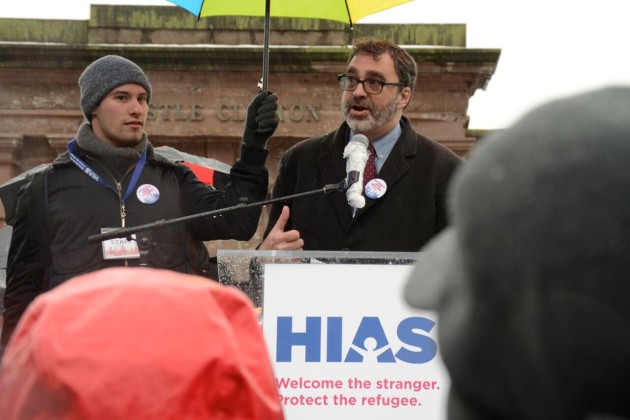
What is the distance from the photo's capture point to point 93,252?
4.89 meters

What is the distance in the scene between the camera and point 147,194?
16.6ft

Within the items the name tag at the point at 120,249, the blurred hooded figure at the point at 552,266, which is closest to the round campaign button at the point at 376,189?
the name tag at the point at 120,249

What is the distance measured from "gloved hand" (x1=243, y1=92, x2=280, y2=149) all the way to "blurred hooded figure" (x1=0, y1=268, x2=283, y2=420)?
383cm

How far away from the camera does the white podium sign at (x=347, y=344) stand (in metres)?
4.12

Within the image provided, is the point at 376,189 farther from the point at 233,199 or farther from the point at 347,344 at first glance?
the point at 347,344

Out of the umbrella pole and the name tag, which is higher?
→ the umbrella pole

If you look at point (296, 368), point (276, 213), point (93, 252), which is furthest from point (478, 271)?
point (276, 213)

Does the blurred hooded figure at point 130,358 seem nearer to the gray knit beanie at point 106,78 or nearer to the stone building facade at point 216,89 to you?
the gray knit beanie at point 106,78

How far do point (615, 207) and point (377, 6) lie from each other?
17.3 feet

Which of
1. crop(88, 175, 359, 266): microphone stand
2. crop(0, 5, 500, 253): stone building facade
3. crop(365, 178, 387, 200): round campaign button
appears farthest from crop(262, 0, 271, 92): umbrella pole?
crop(0, 5, 500, 253): stone building facade

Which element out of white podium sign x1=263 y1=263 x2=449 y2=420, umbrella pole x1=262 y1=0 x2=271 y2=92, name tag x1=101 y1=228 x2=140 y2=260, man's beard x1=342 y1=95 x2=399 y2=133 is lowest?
white podium sign x1=263 y1=263 x2=449 y2=420

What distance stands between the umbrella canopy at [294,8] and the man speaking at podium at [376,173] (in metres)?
0.41

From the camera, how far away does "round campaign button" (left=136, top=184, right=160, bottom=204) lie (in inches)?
198

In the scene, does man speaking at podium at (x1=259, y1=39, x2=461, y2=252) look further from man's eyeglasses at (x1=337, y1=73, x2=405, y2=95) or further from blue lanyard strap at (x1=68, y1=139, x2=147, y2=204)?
blue lanyard strap at (x1=68, y1=139, x2=147, y2=204)
